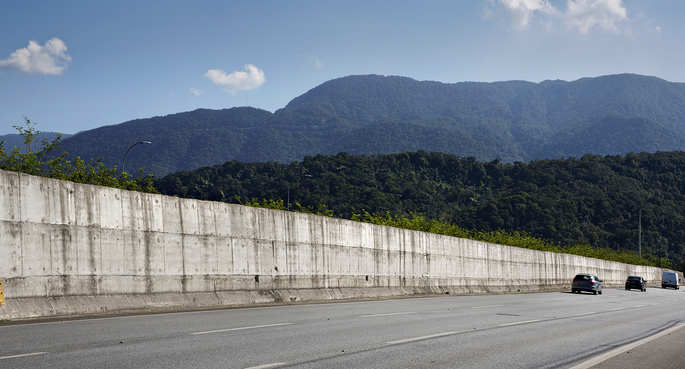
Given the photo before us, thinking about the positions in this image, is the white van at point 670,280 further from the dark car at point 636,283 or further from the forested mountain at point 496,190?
the forested mountain at point 496,190

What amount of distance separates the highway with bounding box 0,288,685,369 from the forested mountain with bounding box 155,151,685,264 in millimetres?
64287

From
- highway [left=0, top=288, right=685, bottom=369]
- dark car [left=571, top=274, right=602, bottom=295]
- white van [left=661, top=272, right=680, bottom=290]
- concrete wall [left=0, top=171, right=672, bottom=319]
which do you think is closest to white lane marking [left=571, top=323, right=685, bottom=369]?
highway [left=0, top=288, right=685, bottom=369]

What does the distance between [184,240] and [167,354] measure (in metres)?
7.79

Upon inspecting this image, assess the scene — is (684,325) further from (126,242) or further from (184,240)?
(126,242)

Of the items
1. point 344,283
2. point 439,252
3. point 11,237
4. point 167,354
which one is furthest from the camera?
point 439,252

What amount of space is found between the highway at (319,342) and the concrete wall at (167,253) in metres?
1.12

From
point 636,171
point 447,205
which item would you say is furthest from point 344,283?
point 636,171

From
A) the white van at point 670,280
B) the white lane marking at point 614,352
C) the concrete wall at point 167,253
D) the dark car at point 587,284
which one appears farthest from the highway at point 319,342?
the white van at point 670,280

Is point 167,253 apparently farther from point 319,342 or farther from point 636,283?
point 636,283

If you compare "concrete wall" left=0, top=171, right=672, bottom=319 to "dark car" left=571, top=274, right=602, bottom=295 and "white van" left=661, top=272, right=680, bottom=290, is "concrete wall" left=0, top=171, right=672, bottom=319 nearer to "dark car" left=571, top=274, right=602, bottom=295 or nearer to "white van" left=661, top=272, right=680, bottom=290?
"dark car" left=571, top=274, right=602, bottom=295

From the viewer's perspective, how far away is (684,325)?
16.4 metres

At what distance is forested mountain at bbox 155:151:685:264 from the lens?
87812 mm

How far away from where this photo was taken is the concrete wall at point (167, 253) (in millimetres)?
12070

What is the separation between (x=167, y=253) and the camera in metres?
15.0
